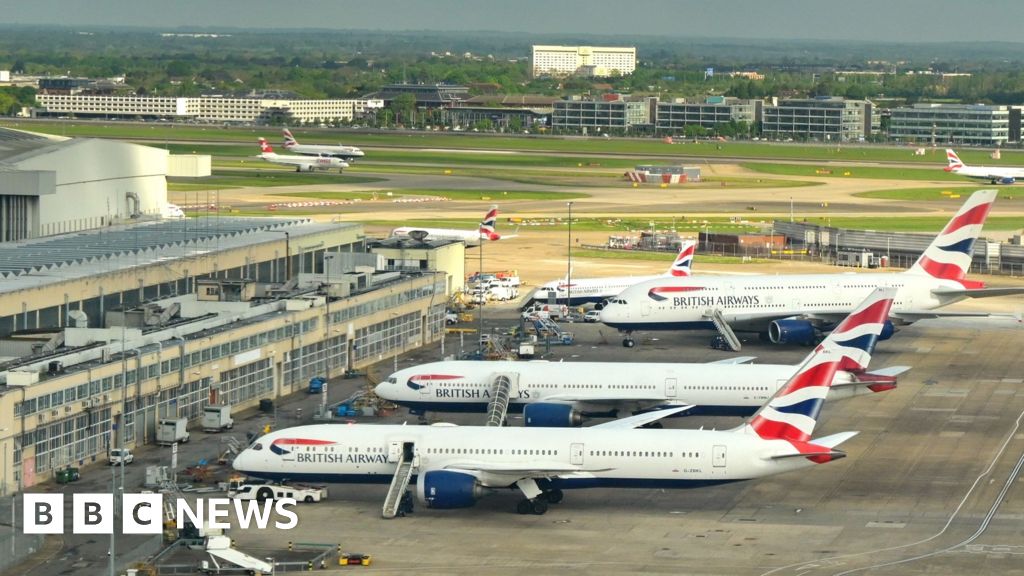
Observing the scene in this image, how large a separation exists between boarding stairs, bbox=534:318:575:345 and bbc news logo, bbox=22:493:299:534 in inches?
1969

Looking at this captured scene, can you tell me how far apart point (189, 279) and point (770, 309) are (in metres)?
39.0

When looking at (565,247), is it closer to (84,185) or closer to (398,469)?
(84,185)

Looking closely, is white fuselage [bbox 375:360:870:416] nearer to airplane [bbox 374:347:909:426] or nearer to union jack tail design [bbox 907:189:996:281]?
airplane [bbox 374:347:909:426]

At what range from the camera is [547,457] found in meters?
68.8

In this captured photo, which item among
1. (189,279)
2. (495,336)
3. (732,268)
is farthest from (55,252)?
(732,268)

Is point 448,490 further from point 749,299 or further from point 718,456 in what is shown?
point 749,299

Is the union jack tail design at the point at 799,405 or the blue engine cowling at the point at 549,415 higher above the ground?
the union jack tail design at the point at 799,405

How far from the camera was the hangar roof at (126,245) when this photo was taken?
9581cm

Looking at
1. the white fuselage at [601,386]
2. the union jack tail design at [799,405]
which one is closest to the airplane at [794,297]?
the white fuselage at [601,386]

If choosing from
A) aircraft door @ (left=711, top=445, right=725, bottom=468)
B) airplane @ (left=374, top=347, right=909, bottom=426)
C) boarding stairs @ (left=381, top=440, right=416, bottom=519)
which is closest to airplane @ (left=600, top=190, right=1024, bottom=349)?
airplane @ (left=374, top=347, right=909, bottom=426)

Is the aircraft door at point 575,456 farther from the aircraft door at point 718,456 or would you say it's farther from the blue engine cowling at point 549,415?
the blue engine cowling at point 549,415

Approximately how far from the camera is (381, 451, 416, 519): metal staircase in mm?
68625

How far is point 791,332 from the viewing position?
118125 millimetres

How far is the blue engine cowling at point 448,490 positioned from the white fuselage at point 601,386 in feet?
57.8
